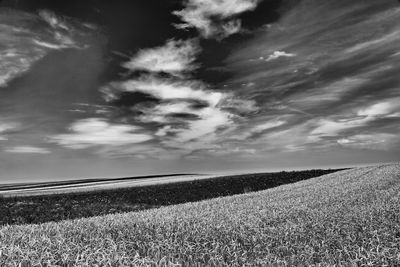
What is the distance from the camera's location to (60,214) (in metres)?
21.8

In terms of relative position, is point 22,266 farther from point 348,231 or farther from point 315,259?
point 348,231

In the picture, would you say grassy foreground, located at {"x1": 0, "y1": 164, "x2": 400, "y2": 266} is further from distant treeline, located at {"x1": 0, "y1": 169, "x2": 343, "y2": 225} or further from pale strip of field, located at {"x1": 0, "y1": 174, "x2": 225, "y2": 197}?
pale strip of field, located at {"x1": 0, "y1": 174, "x2": 225, "y2": 197}

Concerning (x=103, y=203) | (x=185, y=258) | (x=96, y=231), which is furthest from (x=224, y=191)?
(x=185, y=258)

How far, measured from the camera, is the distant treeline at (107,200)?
70.7 ft

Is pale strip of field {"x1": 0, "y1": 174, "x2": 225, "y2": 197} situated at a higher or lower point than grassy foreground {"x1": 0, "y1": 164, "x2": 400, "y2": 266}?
higher

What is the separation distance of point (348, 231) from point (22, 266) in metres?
5.74

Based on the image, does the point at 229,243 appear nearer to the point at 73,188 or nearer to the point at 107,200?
the point at 107,200

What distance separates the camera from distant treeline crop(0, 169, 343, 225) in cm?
2154

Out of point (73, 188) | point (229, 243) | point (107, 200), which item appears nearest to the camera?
point (229, 243)

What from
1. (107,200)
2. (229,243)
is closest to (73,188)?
(107,200)

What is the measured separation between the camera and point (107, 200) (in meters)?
27.4

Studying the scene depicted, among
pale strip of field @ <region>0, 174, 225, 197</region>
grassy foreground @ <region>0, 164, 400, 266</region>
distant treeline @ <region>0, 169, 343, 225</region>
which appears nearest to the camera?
grassy foreground @ <region>0, 164, 400, 266</region>

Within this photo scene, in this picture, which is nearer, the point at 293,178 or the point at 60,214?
the point at 60,214

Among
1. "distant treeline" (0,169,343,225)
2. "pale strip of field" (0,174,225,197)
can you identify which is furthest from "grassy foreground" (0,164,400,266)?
"pale strip of field" (0,174,225,197)
